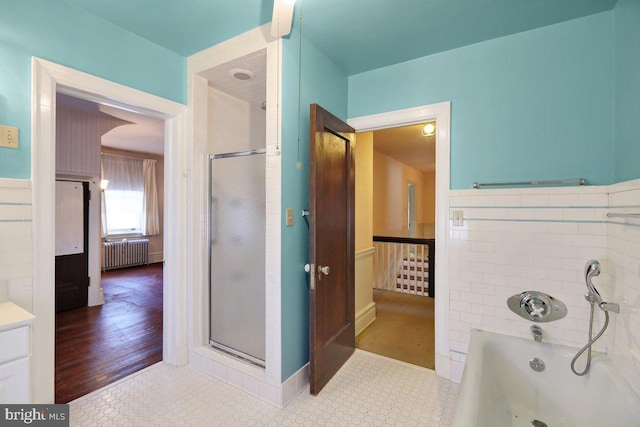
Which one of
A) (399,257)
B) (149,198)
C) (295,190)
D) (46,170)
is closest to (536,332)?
(295,190)

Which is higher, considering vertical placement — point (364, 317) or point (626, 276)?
point (626, 276)

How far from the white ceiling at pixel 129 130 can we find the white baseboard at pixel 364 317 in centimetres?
310

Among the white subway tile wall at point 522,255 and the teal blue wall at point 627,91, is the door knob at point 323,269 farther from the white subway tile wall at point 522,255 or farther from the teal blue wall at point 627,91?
the teal blue wall at point 627,91

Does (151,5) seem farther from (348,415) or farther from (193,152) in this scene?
(348,415)

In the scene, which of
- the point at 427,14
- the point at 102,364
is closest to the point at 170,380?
the point at 102,364

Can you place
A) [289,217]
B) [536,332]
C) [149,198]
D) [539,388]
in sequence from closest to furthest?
1. [539,388]
2. [536,332]
3. [289,217]
4. [149,198]

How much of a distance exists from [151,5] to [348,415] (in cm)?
277

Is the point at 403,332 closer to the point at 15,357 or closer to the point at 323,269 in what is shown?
the point at 323,269

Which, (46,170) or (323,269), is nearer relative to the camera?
(46,170)

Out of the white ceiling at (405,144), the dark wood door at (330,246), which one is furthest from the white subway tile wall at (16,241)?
the white ceiling at (405,144)

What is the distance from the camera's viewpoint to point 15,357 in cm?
128

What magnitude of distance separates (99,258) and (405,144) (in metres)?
5.04

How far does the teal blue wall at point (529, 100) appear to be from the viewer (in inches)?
72.4

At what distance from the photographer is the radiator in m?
6.14
